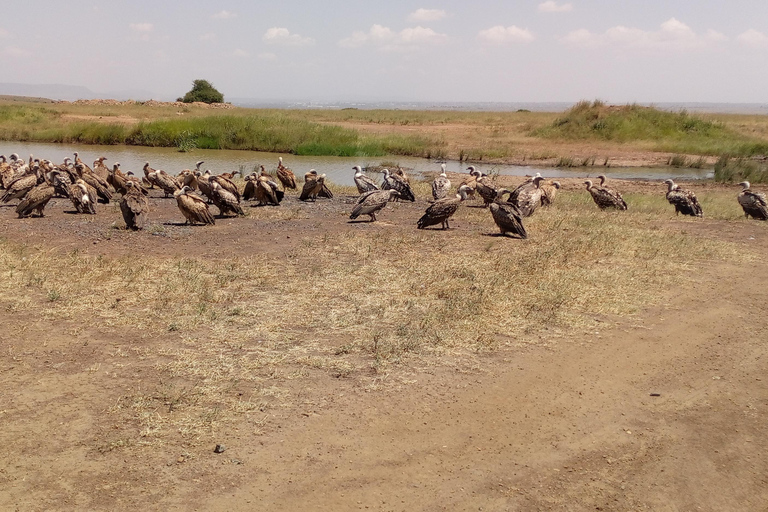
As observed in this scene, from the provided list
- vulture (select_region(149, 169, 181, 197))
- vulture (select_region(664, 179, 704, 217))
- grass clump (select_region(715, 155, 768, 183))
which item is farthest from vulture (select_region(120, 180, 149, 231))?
grass clump (select_region(715, 155, 768, 183))

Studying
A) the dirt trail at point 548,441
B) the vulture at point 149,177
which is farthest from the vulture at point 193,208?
the dirt trail at point 548,441

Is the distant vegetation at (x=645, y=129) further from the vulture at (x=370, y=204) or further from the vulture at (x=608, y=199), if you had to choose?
the vulture at (x=370, y=204)

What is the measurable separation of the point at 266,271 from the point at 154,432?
4386mm

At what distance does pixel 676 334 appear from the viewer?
24.2ft

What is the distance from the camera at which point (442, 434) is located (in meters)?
5.17

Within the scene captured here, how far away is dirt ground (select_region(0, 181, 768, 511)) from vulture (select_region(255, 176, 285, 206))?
26.3 ft

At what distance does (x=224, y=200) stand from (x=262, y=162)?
47.2 ft

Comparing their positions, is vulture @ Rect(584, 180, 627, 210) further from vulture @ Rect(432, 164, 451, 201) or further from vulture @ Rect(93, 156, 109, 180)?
vulture @ Rect(93, 156, 109, 180)

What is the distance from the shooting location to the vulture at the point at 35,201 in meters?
13.2

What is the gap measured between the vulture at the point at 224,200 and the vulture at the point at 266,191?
51.6 inches

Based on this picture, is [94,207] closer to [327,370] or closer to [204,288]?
[204,288]

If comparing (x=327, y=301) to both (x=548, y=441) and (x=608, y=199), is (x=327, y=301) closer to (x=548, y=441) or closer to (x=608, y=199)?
(x=548, y=441)

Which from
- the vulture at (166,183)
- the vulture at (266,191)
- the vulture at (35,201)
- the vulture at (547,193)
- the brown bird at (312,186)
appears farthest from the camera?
the vulture at (166,183)

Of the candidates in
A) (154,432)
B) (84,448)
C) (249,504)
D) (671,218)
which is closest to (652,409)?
(249,504)
